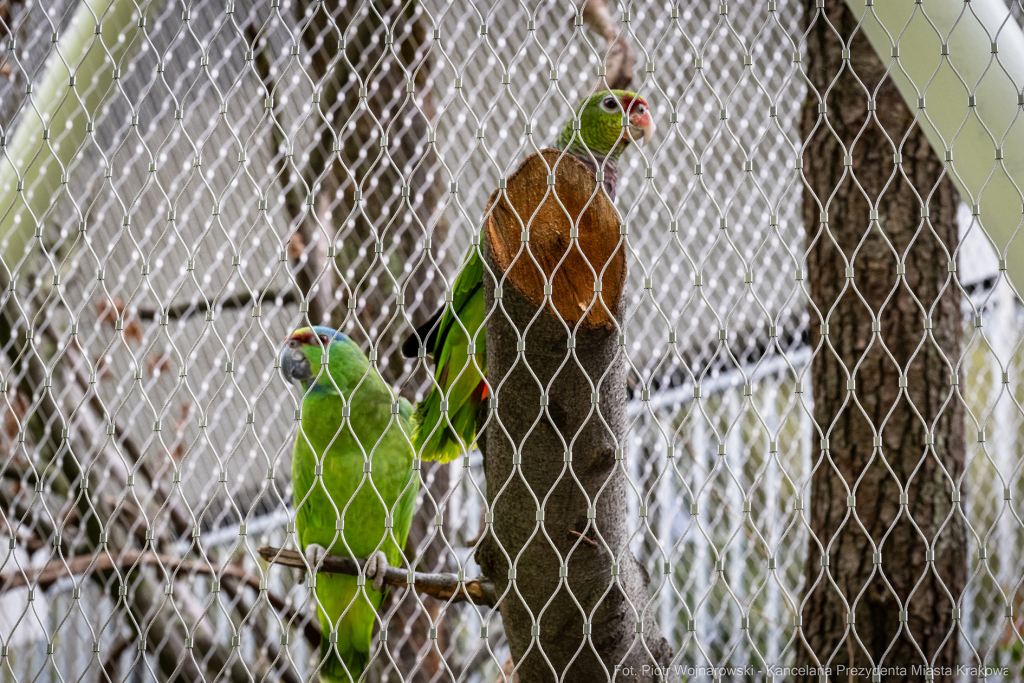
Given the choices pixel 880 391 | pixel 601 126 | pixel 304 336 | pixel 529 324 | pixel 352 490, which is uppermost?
pixel 601 126

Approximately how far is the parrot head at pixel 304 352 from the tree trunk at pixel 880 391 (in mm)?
1164

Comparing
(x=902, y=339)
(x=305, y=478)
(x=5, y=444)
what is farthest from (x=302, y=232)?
(x=902, y=339)

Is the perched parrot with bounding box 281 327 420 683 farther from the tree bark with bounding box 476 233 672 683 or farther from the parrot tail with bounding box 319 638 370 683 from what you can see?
the tree bark with bounding box 476 233 672 683

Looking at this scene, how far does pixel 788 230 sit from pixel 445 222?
116 centimetres

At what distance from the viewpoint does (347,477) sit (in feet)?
6.05

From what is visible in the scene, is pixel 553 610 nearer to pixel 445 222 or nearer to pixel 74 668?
pixel 445 222

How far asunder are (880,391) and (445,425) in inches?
44.0

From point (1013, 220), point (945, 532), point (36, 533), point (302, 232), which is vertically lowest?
point (36, 533)

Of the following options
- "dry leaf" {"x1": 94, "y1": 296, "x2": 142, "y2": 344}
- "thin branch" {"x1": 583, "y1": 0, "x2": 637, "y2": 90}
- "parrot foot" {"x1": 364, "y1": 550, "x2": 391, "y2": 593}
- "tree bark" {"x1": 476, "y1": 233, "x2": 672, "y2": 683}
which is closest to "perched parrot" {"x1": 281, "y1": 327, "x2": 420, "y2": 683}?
"parrot foot" {"x1": 364, "y1": 550, "x2": 391, "y2": 593}

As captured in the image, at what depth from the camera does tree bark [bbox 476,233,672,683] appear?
1.07 metres

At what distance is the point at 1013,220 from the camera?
1.32 m

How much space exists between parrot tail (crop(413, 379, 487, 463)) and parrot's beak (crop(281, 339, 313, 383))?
1.87 feet

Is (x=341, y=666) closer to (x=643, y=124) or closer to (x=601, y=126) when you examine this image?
(x=601, y=126)

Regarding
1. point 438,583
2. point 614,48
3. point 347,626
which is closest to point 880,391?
point 614,48
